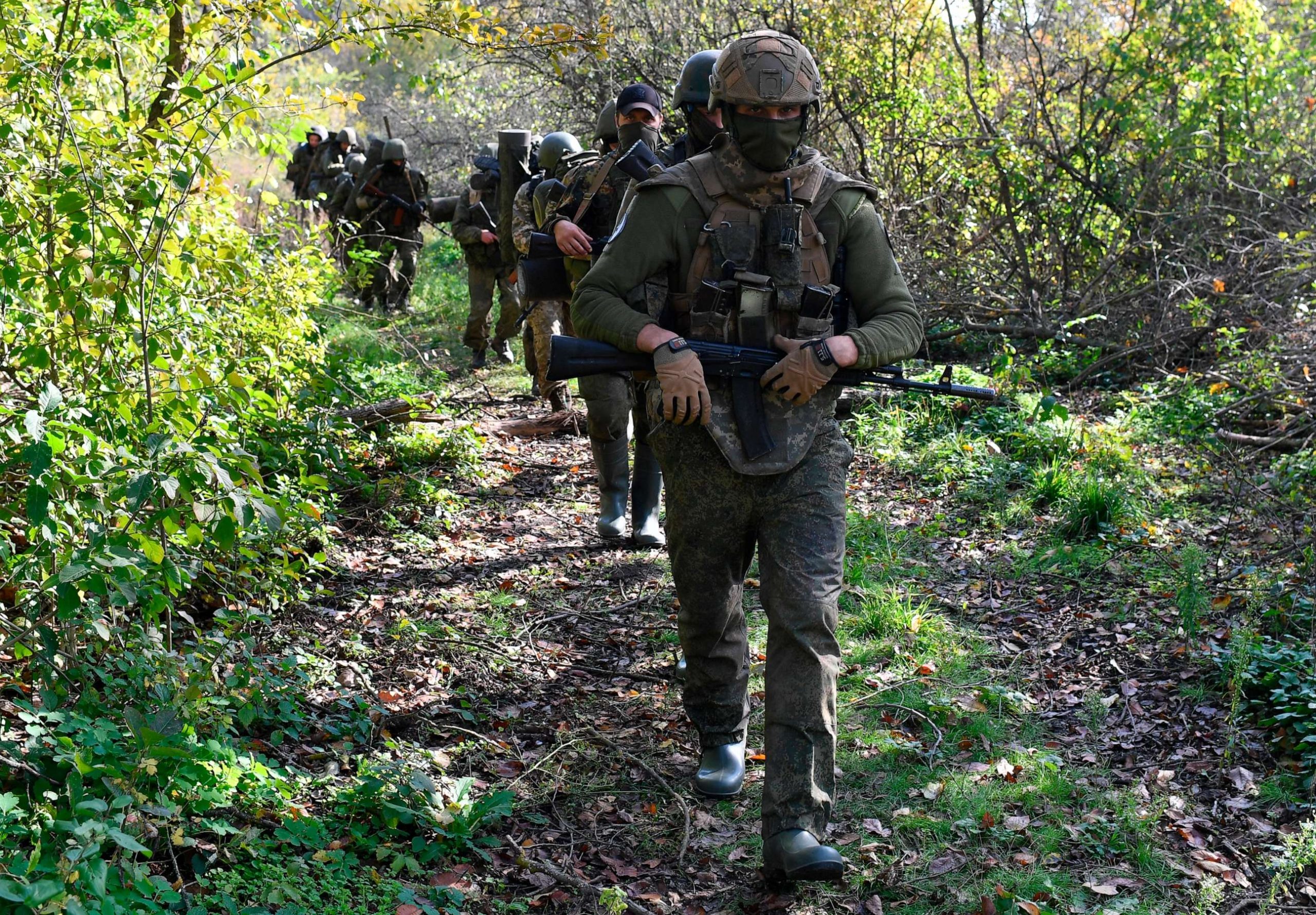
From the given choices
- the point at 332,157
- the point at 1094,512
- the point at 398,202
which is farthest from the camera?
the point at 332,157

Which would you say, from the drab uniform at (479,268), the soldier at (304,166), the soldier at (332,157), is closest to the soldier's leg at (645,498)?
the drab uniform at (479,268)

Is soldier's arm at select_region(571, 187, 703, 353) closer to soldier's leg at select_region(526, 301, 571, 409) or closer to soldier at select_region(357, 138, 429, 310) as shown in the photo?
soldier's leg at select_region(526, 301, 571, 409)

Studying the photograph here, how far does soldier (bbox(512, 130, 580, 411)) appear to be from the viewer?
711cm

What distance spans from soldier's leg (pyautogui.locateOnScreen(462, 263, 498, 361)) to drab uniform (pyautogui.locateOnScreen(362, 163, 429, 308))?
207cm

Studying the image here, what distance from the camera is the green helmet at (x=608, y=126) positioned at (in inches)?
268

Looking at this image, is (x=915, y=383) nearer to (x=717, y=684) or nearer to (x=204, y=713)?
(x=717, y=684)

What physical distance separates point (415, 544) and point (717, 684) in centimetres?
299

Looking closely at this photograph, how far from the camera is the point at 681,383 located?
349 centimetres

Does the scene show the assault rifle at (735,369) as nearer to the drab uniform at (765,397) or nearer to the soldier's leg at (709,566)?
the drab uniform at (765,397)

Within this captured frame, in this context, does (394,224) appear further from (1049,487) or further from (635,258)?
(635,258)

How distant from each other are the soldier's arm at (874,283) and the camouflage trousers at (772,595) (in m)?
0.35

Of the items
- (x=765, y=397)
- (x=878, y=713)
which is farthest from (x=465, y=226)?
(x=765, y=397)

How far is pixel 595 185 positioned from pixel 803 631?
3409mm

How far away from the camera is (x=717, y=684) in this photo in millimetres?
3963
